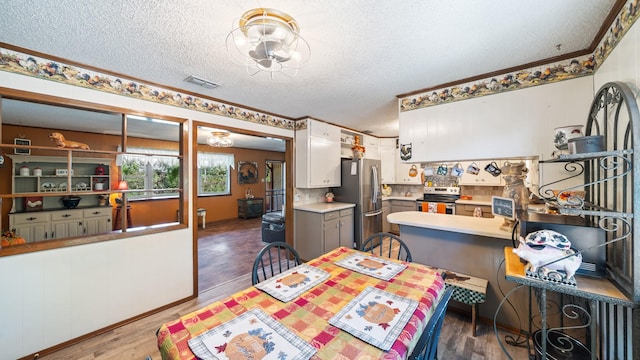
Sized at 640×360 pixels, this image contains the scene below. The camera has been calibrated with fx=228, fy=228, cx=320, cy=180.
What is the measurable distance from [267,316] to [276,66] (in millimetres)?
1912

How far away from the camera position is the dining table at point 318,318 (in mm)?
884

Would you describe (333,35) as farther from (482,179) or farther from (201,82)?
(482,179)

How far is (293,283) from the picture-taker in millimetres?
1411

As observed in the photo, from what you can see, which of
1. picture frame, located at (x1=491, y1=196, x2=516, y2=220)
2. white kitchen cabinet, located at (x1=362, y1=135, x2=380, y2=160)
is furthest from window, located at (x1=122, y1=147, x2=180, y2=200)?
picture frame, located at (x1=491, y1=196, x2=516, y2=220)

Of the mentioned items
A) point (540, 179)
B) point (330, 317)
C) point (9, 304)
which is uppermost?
point (540, 179)

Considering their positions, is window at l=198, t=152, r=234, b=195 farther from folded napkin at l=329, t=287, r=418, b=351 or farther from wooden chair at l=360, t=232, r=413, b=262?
folded napkin at l=329, t=287, r=418, b=351

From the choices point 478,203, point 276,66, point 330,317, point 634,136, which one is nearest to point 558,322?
point 634,136

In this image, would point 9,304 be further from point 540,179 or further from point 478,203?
point 478,203

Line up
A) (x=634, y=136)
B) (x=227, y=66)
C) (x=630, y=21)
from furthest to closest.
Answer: (x=227, y=66) → (x=630, y=21) → (x=634, y=136)

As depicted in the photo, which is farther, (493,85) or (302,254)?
(302,254)

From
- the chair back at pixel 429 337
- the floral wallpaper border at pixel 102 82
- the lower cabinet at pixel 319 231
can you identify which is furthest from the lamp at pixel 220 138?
the chair back at pixel 429 337

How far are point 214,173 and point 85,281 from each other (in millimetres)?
5127

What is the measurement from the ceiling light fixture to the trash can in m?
2.84

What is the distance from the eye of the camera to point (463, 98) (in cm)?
240
